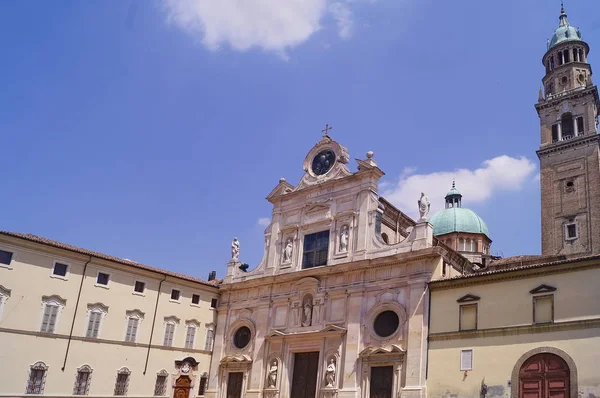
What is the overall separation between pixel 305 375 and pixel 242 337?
19.4ft

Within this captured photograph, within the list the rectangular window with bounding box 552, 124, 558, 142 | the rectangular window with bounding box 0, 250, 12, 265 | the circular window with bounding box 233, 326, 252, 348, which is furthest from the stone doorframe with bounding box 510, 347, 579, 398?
the rectangular window with bounding box 552, 124, 558, 142

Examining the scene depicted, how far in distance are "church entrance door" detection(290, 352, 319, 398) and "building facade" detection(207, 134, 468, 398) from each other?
57 millimetres

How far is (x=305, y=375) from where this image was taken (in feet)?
104

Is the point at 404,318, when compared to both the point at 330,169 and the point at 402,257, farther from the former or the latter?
the point at 330,169

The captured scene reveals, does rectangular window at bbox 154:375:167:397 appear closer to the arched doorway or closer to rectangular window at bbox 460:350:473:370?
rectangular window at bbox 460:350:473:370

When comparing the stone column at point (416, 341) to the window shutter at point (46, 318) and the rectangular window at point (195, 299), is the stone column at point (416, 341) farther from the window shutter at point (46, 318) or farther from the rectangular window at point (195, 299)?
the window shutter at point (46, 318)

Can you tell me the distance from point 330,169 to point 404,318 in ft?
36.3

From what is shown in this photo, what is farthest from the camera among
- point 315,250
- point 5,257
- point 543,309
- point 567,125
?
point 567,125

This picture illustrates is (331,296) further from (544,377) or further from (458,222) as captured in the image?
(458,222)

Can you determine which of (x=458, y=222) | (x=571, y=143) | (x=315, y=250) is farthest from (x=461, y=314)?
(x=571, y=143)

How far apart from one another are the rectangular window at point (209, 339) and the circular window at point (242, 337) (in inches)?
67.7

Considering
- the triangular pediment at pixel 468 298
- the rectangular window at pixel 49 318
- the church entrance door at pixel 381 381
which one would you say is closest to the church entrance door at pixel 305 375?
the church entrance door at pixel 381 381

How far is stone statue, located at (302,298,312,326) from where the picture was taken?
3250 cm

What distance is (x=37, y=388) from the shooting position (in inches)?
1118
